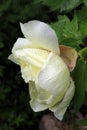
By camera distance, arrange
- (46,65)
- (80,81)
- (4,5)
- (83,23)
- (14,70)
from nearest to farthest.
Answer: (46,65), (80,81), (83,23), (4,5), (14,70)

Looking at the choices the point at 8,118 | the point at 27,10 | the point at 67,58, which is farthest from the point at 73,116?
the point at 67,58

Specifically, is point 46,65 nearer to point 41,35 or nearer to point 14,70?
point 41,35

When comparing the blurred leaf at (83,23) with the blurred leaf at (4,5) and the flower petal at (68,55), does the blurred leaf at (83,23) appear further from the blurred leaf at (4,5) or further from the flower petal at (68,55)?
the blurred leaf at (4,5)

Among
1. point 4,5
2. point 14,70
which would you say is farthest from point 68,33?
point 14,70

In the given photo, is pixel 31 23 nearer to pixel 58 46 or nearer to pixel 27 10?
pixel 58 46

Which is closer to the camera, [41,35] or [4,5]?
[41,35]
